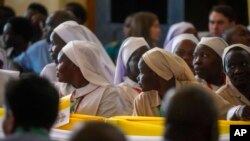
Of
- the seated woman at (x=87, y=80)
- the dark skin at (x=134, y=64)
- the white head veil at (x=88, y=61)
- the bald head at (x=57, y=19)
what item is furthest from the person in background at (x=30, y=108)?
the bald head at (x=57, y=19)

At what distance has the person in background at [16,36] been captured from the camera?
11117mm

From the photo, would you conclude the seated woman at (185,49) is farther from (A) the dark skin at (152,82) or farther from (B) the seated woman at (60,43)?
(A) the dark skin at (152,82)

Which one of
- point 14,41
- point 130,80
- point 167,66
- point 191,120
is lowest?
point 14,41

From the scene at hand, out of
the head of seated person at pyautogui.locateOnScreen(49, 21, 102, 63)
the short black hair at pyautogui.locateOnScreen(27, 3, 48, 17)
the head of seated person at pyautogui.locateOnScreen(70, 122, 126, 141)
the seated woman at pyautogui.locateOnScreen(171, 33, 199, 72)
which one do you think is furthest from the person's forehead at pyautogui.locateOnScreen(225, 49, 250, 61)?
the short black hair at pyautogui.locateOnScreen(27, 3, 48, 17)

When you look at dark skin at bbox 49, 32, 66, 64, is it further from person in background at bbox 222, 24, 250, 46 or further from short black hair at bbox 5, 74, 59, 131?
short black hair at bbox 5, 74, 59, 131

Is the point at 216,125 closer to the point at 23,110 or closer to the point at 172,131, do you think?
the point at 172,131

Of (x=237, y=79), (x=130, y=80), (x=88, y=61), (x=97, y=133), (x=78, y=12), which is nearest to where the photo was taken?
(x=97, y=133)

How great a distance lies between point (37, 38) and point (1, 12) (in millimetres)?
1090

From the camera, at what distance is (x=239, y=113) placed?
645 cm

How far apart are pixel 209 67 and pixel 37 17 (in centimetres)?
532

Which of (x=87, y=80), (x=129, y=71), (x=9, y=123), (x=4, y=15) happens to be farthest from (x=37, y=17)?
(x=9, y=123)

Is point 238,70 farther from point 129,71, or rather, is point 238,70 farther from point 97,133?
point 97,133

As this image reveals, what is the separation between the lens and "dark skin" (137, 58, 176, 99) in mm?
7215

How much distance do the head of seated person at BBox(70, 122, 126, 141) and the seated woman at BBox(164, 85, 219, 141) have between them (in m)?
0.29
